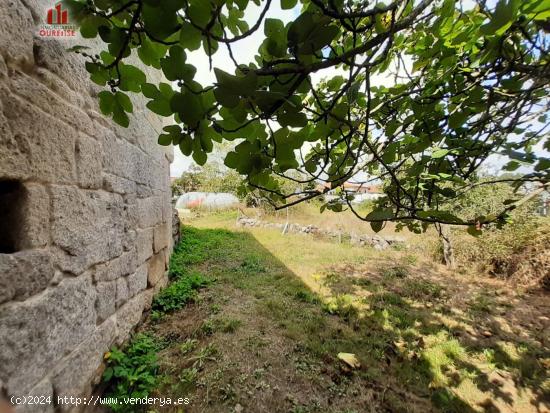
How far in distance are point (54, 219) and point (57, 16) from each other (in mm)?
904

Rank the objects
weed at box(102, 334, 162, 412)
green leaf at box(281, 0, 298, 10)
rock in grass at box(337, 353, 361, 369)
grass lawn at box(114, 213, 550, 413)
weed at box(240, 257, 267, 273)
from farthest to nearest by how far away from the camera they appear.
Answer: weed at box(240, 257, 267, 273), rock in grass at box(337, 353, 361, 369), grass lawn at box(114, 213, 550, 413), weed at box(102, 334, 162, 412), green leaf at box(281, 0, 298, 10)

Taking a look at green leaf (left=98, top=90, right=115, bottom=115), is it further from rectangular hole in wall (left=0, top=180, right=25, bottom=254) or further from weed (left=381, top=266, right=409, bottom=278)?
weed (left=381, top=266, right=409, bottom=278)

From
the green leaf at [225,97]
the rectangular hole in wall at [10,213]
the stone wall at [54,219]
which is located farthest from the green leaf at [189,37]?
the rectangular hole in wall at [10,213]

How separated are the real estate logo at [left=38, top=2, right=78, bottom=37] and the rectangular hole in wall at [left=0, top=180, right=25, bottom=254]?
26.0 inches

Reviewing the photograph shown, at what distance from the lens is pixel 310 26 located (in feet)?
1.42

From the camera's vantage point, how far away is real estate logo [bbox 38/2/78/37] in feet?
3.57

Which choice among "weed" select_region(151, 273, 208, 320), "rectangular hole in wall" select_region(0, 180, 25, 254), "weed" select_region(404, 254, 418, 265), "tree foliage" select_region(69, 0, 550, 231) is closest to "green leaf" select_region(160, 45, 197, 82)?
"tree foliage" select_region(69, 0, 550, 231)

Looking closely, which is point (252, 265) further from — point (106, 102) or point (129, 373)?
point (106, 102)

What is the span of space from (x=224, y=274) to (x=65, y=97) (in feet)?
10.4

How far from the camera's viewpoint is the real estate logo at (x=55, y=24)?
1089mm

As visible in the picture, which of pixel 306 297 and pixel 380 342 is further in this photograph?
pixel 306 297

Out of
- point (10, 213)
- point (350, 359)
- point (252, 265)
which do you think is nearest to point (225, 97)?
point (10, 213)

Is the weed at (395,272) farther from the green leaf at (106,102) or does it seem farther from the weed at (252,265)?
the green leaf at (106,102)

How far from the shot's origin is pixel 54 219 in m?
1.19
